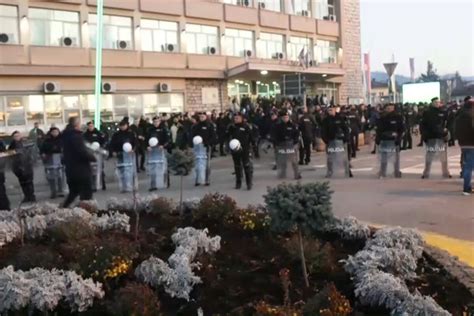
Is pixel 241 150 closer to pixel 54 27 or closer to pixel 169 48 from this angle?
pixel 54 27

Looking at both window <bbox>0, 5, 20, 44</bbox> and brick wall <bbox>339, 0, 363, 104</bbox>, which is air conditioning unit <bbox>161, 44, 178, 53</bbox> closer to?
window <bbox>0, 5, 20, 44</bbox>

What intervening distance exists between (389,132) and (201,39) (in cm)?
2769

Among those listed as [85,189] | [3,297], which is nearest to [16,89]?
[85,189]

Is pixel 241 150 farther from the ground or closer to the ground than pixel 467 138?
closer to the ground

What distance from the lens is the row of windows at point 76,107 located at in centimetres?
3166

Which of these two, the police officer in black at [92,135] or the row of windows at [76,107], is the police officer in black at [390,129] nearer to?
the police officer in black at [92,135]

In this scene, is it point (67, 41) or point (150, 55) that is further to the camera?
point (150, 55)

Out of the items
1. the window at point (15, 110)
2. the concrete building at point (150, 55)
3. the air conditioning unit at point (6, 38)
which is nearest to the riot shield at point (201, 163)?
the concrete building at point (150, 55)

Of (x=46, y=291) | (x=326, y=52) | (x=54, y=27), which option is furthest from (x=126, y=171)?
A: (x=326, y=52)

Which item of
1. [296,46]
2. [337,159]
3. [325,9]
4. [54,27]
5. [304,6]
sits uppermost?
[325,9]

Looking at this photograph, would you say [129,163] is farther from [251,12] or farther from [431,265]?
[251,12]

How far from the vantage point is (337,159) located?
1678 centimetres

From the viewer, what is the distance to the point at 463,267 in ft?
20.9

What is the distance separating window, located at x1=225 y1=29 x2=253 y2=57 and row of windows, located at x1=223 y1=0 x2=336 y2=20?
6.98 feet
